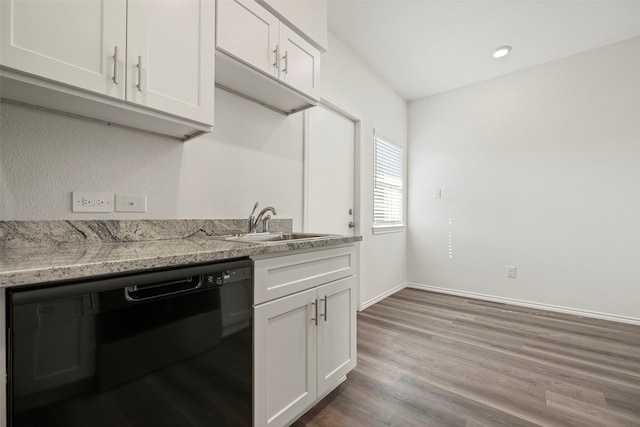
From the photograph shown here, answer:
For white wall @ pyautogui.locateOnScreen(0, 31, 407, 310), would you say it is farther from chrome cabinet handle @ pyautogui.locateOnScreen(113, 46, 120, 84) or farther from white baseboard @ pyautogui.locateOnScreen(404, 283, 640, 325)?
white baseboard @ pyautogui.locateOnScreen(404, 283, 640, 325)

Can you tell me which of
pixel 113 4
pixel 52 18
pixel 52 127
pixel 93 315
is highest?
pixel 113 4

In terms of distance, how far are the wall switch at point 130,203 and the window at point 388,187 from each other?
2.39 metres

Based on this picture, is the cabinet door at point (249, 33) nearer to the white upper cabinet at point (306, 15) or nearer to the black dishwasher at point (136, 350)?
the white upper cabinet at point (306, 15)

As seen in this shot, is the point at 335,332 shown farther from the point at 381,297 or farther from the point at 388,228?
the point at 388,228

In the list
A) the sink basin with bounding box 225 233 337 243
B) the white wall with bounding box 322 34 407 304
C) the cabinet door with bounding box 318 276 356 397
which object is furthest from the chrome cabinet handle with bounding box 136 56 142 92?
the white wall with bounding box 322 34 407 304

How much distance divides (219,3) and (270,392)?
1.79m

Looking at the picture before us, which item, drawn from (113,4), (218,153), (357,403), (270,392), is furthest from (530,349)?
(113,4)

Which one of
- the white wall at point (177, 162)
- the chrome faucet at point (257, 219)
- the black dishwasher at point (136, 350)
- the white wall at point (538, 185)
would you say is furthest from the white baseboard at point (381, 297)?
the black dishwasher at point (136, 350)

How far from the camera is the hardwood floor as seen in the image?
4.73 ft

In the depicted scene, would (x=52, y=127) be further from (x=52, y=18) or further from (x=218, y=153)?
(x=218, y=153)

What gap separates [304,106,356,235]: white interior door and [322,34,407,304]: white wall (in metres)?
0.14

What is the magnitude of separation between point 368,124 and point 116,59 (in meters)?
2.55

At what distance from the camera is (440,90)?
12.3 ft

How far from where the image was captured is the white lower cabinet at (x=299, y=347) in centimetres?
115
